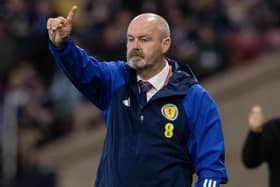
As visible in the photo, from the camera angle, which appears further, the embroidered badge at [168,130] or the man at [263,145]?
the man at [263,145]

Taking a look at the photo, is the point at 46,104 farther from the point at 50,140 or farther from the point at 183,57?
the point at 183,57

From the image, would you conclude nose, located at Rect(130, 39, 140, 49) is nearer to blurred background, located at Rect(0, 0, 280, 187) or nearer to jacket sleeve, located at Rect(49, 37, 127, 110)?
jacket sleeve, located at Rect(49, 37, 127, 110)

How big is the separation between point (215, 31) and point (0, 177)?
13.5 ft

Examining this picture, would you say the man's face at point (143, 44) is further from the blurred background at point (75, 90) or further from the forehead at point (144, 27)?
the blurred background at point (75, 90)

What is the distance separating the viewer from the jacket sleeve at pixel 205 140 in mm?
6699

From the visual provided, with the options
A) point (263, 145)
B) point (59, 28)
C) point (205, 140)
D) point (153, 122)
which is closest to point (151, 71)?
point (153, 122)

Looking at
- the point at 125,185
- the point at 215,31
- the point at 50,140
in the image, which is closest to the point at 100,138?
the point at 50,140

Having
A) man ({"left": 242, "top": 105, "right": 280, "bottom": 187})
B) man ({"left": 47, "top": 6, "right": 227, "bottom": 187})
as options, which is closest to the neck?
man ({"left": 47, "top": 6, "right": 227, "bottom": 187})

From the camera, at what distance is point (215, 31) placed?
Answer: 15.0 meters

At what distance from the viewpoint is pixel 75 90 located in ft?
43.8

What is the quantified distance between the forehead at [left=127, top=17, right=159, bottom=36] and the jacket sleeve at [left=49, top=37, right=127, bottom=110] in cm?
34

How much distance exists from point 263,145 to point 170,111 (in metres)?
1.66

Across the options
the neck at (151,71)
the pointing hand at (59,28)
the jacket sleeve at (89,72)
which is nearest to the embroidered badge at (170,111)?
the neck at (151,71)

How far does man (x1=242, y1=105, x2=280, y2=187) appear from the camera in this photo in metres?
8.21
